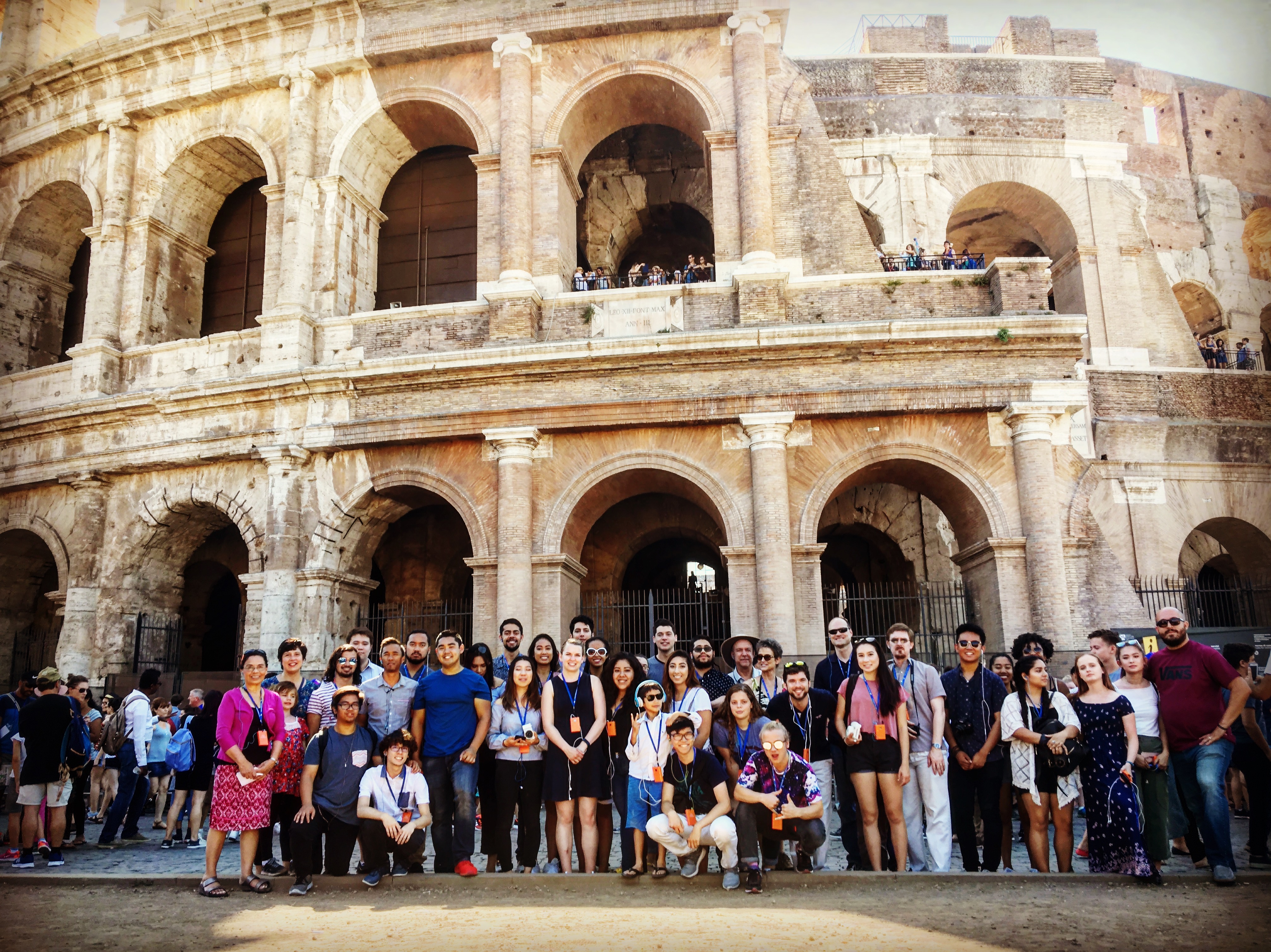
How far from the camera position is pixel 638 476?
13.4 m

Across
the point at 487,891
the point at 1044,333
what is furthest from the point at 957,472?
the point at 487,891

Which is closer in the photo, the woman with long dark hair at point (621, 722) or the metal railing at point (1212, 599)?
the woman with long dark hair at point (621, 722)

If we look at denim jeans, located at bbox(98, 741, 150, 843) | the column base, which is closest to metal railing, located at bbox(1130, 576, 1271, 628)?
denim jeans, located at bbox(98, 741, 150, 843)

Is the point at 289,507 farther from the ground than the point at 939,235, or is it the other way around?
the point at 939,235

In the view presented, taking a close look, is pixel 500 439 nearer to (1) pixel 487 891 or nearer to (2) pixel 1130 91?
(1) pixel 487 891

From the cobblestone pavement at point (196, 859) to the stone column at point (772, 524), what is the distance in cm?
308

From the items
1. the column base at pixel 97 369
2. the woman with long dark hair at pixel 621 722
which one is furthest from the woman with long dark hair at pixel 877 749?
the column base at pixel 97 369

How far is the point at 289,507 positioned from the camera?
13.4 metres

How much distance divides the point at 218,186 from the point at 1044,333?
13132 millimetres

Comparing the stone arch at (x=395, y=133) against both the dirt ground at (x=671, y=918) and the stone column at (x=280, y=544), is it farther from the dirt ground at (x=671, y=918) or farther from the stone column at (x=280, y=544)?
the dirt ground at (x=671, y=918)

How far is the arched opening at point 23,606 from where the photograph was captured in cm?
1639

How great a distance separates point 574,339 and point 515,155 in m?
2.83

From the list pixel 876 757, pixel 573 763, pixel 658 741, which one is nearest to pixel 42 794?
pixel 573 763

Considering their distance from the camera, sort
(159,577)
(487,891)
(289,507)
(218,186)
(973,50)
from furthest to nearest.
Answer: (973,50), (218,186), (159,577), (289,507), (487,891)
